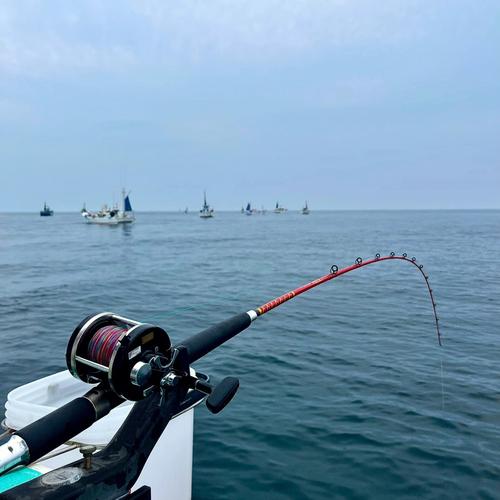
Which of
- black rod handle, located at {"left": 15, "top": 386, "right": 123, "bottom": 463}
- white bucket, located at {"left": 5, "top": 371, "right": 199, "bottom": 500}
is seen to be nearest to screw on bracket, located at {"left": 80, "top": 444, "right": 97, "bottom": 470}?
white bucket, located at {"left": 5, "top": 371, "right": 199, "bottom": 500}

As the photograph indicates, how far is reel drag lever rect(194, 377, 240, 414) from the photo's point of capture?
2334 millimetres

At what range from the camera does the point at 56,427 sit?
2105 millimetres

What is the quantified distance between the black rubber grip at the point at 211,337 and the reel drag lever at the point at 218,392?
11.5 inches

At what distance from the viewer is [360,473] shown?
5.24 m

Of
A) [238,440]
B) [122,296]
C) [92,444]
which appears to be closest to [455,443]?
[238,440]

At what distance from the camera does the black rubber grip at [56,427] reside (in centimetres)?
200

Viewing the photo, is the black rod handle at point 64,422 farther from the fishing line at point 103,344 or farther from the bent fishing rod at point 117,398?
the fishing line at point 103,344

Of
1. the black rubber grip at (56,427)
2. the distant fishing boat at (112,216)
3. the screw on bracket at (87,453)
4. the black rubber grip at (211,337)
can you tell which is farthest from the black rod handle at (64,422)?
the distant fishing boat at (112,216)

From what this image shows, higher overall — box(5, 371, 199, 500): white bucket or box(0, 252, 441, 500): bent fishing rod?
box(0, 252, 441, 500): bent fishing rod

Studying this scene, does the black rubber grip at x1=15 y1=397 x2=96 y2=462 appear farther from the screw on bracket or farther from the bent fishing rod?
the screw on bracket

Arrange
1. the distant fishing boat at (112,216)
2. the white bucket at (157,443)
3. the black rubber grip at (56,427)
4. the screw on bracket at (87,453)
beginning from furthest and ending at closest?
the distant fishing boat at (112,216), the white bucket at (157,443), the screw on bracket at (87,453), the black rubber grip at (56,427)

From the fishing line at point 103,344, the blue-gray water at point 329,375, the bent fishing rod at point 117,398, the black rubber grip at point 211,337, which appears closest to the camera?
the bent fishing rod at point 117,398

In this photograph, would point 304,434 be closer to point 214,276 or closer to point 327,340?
point 327,340

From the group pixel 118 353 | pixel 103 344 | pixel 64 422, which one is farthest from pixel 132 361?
pixel 64 422
